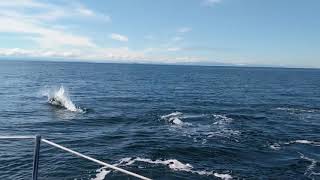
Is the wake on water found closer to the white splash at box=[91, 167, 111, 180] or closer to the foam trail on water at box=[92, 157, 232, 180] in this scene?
the foam trail on water at box=[92, 157, 232, 180]

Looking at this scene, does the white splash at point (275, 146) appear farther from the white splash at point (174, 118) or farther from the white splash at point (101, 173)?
the white splash at point (101, 173)

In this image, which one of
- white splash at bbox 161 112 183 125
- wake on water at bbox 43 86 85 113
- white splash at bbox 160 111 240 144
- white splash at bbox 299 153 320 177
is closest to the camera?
white splash at bbox 299 153 320 177

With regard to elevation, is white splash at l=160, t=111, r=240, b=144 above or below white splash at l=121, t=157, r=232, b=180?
above

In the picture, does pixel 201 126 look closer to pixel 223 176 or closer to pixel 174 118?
pixel 174 118

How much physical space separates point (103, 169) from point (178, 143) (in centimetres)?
1028

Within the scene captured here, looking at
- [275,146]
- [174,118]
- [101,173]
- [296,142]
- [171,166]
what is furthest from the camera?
[174,118]

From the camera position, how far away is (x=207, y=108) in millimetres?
62688

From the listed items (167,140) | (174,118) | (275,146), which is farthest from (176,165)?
(174,118)

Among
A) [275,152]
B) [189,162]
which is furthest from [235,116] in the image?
[189,162]

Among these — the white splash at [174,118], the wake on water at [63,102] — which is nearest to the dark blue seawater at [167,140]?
the white splash at [174,118]

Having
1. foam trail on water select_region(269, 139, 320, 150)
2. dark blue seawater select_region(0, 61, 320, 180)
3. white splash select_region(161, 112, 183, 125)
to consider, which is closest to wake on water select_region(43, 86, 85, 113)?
dark blue seawater select_region(0, 61, 320, 180)

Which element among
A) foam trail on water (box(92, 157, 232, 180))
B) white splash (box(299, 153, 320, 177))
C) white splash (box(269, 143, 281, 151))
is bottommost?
foam trail on water (box(92, 157, 232, 180))

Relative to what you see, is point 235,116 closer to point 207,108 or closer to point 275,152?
point 207,108

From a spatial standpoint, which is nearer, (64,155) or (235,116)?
(64,155)
